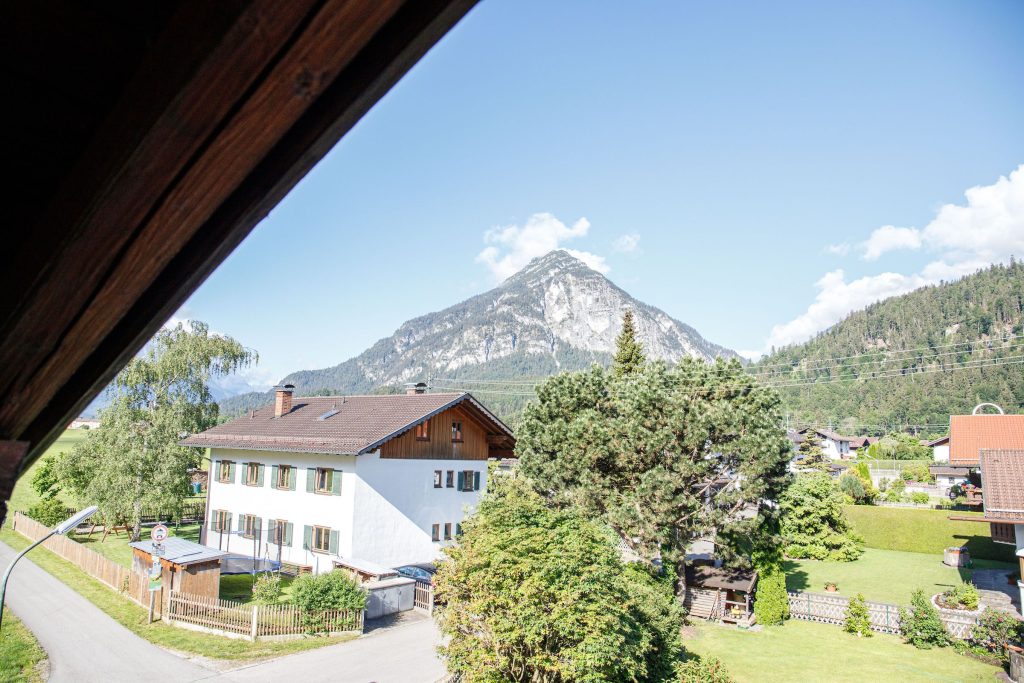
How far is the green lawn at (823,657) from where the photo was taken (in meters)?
16.8

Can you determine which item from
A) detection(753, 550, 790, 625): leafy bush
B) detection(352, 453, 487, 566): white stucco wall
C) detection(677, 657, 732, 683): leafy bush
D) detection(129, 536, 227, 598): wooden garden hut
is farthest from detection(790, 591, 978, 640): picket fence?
detection(129, 536, 227, 598): wooden garden hut

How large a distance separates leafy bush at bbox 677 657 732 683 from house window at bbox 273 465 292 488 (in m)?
20.0

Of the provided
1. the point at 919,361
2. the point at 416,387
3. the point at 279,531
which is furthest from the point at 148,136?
the point at 919,361

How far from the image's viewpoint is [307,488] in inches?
1050

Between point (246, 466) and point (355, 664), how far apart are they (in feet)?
55.2

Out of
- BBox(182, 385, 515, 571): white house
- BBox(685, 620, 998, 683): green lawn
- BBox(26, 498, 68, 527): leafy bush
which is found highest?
BBox(182, 385, 515, 571): white house

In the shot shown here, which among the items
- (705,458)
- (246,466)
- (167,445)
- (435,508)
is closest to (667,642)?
(705,458)

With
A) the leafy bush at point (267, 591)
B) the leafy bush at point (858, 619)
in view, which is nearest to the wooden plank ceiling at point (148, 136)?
the leafy bush at point (267, 591)

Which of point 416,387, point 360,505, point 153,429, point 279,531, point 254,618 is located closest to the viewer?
point 254,618

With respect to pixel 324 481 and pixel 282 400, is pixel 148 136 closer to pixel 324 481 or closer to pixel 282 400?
pixel 324 481

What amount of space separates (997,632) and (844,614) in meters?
5.01

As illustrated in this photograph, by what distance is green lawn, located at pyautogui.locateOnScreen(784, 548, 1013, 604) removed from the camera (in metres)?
27.3

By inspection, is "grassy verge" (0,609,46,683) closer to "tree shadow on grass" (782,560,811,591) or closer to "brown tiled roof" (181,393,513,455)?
Result: "brown tiled roof" (181,393,513,455)

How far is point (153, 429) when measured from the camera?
31.4m
